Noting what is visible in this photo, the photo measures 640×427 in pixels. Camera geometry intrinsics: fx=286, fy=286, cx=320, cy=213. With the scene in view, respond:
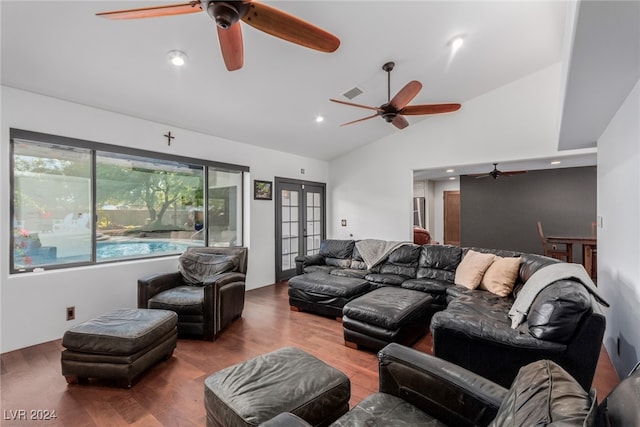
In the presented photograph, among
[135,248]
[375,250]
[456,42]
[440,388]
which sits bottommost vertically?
[440,388]

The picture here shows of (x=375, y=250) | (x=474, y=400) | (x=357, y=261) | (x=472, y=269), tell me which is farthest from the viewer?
(x=357, y=261)

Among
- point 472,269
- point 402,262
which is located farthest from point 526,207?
point 472,269

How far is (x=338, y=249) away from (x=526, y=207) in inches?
218

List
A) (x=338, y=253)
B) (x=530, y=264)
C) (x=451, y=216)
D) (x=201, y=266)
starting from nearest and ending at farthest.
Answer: (x=530, y=264) < (x=201, y=266) < (x=338, y=253) < (x=451, y=216)

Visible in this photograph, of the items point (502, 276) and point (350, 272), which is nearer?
point (502, 276)

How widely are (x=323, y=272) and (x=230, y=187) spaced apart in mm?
2221

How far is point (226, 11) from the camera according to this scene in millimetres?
1471

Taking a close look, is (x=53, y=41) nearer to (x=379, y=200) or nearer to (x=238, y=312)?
(x=238, y=312)

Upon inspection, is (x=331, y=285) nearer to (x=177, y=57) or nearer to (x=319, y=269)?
(x=319, y=269)

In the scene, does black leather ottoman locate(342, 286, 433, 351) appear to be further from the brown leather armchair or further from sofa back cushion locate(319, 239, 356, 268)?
sofa back cushion locate(319, 239, 356, 268)

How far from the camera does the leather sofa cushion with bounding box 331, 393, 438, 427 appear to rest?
125 centimetres

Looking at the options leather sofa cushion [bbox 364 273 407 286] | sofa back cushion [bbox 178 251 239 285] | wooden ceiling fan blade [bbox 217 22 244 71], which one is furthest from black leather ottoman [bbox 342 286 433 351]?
wooden ceiling fan blade [bbox 217 22 244 71]

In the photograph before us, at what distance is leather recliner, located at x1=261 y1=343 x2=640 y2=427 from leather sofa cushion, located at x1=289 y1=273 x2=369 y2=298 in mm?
2119

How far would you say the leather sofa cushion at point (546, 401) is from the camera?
743 millimetres
